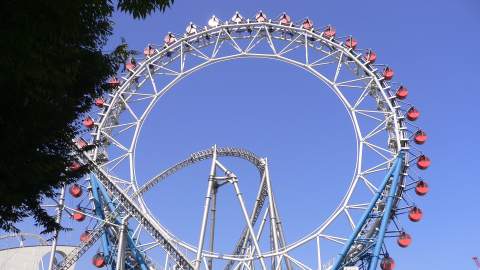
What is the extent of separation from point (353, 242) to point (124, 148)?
12.4m

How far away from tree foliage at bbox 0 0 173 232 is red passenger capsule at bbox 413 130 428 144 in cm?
2300

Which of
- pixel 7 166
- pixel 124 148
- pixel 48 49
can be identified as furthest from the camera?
pixel 124 148


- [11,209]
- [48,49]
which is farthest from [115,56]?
[11,209]

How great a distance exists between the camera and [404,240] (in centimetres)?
2556

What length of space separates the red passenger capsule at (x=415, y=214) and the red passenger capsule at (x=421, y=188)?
87cm

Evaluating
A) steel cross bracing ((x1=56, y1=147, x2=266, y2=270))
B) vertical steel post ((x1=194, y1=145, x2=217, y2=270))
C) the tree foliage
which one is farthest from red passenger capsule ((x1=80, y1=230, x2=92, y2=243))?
the tree foliage

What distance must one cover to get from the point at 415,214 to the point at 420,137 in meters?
4.06

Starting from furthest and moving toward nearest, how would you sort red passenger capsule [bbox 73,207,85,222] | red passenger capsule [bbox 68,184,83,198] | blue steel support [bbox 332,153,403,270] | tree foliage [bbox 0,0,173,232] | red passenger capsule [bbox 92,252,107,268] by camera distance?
red passenger capsule [bbox 68,184,83,198]
red passenger capsule [bbox 73,207,85,222]
red passenger capsule [bbox 92,252,107,268]
blue steel support [bbox 332,153,403,270]
tree foliage [bbox 0,0,173,232]

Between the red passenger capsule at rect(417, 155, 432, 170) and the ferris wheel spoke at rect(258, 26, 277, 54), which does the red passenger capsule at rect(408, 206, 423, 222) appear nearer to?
the red passenger capsule at rect(417, 155, 432, 170)

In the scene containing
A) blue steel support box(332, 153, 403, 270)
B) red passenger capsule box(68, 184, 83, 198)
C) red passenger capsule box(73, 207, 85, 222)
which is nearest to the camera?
blue steel support box(332, 153, 403, 270)

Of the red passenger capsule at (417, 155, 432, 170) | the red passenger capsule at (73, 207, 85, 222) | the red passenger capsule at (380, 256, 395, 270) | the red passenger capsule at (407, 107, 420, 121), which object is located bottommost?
the red passenger capsule at (380, 256, 395, 270)

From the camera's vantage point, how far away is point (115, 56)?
22.2 ft

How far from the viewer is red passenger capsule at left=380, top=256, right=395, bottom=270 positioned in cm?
2522

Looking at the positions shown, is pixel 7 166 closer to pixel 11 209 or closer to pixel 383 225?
pixel 11 209
